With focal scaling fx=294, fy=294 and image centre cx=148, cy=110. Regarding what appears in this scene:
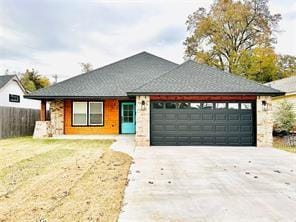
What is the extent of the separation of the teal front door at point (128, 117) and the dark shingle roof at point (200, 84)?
4.39 meters

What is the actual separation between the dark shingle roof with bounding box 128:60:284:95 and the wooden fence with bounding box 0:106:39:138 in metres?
7.98

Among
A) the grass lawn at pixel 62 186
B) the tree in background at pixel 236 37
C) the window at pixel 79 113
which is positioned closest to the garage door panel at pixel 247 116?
the grass lawn at pixel 62 186

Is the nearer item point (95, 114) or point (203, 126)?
point (203, 126)

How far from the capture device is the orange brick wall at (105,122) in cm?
1822

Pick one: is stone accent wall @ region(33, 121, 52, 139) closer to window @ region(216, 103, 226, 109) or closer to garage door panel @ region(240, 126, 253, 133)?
window @ region(216, 103, 226, 109)

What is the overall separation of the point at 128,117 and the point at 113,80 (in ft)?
8.93

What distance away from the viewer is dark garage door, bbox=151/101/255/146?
13.6 m

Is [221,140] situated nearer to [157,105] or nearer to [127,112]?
[157,105]

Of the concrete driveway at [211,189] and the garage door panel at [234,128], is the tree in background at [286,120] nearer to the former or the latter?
the garage door panel at [234,128]

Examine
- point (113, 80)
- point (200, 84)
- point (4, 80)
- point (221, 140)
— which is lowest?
point (221, 140)

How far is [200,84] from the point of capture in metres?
14.0

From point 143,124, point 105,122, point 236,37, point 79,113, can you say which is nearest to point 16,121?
point 79,113

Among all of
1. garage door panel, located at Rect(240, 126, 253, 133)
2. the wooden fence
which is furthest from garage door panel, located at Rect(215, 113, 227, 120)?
the wooden fence

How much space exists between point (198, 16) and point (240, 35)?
15.7 ft
